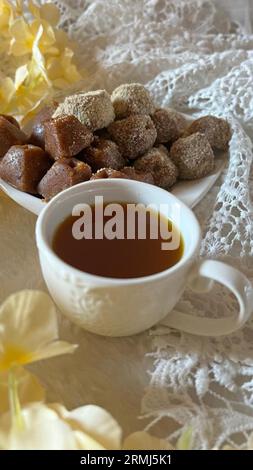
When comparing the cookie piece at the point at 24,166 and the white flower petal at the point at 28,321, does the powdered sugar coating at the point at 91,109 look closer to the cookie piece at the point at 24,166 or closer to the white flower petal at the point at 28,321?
the cookie piece at the point at 24,166

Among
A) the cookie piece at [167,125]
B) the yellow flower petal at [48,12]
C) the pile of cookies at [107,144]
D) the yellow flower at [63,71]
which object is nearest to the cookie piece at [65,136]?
the pile of cookies at [107,144]

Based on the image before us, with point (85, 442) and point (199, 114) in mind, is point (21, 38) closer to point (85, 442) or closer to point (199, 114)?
point (199, 114)

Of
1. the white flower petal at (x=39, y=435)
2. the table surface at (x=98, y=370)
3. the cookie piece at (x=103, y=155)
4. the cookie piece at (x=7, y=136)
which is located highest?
the cookie piece at (x=7, y=136)

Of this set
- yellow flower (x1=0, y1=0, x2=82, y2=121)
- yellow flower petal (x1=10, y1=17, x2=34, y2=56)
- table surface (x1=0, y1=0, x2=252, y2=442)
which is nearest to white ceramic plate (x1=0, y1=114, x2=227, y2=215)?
table surface (x1=0, y1=0, x2=252, y2=442)

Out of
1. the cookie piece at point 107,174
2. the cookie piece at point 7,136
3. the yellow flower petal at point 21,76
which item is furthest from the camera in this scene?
the yellow flower petal at point 21,76

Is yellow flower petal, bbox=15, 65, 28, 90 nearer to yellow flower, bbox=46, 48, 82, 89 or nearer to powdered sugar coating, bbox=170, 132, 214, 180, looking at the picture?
yellow flower, bbox=46, 48, 82, 89

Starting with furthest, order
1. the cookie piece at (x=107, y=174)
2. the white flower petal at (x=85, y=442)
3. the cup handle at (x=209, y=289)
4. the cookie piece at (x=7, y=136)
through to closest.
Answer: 1. the cookie piece at (x=7, y=136)
2. the cookie piece at (x=107, y=174)
3. the cup handle at (x=209, y=289)
4. the white flower petal at (x=85, y=442)

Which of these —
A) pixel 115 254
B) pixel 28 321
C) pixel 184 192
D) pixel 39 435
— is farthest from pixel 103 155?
pixel 39 435

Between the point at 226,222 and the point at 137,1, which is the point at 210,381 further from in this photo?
the point at 137,1
